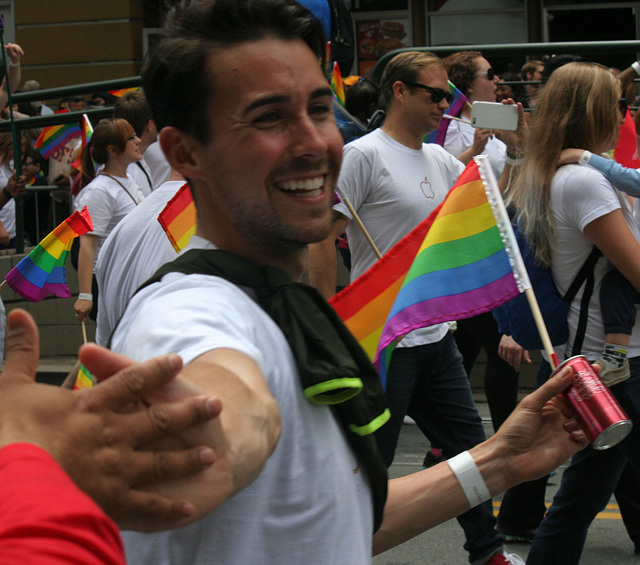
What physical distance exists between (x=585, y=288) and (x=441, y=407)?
37.4 inches

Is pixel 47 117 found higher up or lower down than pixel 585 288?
higher up

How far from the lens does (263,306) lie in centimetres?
148

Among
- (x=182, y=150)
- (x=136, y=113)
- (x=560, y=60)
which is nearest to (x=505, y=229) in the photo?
(x=182, y=150)

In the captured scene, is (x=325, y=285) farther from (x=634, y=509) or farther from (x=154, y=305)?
(x=154, y=305)

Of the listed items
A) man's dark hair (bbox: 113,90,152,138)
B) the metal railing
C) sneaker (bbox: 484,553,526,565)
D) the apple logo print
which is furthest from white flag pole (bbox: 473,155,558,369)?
the metal railing

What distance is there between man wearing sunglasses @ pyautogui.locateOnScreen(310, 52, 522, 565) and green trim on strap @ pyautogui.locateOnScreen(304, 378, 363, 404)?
250 centimetres

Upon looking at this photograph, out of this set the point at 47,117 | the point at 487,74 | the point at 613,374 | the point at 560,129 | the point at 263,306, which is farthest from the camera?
the point at 47,117

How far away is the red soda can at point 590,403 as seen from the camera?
6.88 feet

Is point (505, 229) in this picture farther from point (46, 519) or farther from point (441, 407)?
point (46, 519)

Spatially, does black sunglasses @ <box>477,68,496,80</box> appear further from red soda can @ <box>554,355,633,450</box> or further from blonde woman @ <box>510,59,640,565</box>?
red soda can @ <box>554,355,633,450</box>

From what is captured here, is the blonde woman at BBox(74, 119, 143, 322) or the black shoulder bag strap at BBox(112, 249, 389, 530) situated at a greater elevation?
the black shoulder bag strap at BBox(112, 249, 389, 530)

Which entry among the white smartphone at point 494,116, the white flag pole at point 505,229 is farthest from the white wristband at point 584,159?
the white smartphone at point 494,116

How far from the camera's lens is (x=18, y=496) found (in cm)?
75

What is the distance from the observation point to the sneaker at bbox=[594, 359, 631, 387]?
11.0ft
